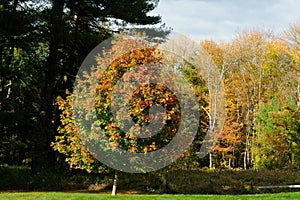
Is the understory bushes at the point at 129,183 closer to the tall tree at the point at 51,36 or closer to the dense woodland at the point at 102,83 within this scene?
the dense woodland at the point at 102,83

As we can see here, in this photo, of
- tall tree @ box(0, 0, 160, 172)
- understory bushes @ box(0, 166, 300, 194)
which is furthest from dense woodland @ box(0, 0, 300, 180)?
understory bushes @ box(0, 166, 300, 194)

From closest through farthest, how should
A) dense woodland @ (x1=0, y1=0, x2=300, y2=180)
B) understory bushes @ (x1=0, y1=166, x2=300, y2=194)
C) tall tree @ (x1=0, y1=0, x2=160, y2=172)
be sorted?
dense woodland @ (x1=0, y1=0, x2=300, y2=180) < tall tree @ (x1=0, y1=0, x2=160, y2=172) < understory bushes @ (x1=0, y1=166, x2=300, y2=194)

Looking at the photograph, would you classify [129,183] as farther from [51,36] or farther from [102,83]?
[51,36]

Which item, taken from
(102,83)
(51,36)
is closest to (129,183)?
(102,83)

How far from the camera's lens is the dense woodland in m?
9.64

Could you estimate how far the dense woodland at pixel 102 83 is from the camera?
9.64 metres

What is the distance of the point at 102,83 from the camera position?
841 centimetres

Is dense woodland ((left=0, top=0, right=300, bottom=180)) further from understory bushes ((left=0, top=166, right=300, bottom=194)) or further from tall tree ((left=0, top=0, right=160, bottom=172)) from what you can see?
understory bushes ((left=0, top=166, right=300, bottom=194))

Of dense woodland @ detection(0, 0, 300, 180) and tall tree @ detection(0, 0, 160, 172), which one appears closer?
dense woodland @ detection(0, 0, 300, 180)

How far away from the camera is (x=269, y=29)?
25.1 m

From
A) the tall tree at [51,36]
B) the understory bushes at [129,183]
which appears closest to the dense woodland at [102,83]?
the tall tree at [51,36]

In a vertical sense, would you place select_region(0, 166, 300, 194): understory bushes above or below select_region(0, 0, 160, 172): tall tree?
below

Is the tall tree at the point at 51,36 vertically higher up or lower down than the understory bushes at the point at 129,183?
higher up

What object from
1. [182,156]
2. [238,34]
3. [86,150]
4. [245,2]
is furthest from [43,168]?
[238,34]
